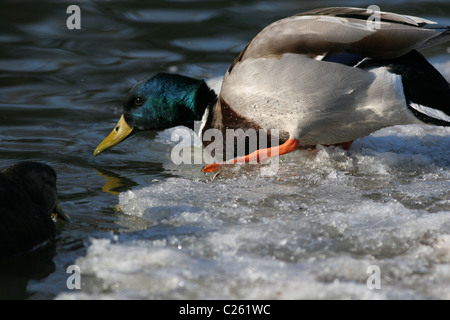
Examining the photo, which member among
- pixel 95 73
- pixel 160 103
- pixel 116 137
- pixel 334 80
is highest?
pixel 334 80

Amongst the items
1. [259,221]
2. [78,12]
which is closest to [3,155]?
[259,221]

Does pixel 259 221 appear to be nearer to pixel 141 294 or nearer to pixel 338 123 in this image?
pixel 141 294

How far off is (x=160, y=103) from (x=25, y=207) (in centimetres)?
199

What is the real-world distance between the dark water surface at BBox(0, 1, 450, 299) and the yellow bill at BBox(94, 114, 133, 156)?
84 millimetres

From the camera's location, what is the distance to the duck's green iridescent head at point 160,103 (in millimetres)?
4938

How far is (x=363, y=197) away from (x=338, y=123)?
0.81 metres

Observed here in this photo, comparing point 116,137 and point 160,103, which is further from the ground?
point 160,103

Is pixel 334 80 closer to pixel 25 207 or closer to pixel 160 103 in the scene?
pixel 160 103

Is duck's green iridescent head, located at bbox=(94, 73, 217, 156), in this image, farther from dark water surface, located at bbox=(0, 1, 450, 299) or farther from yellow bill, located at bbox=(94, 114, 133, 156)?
dark water surface, located at bbox=(0, 1, 450, 299)

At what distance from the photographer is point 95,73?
22.6ft

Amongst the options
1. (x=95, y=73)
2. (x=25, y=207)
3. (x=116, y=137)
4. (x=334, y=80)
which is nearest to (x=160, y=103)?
(x=116, y=137)

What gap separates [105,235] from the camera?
326 cm

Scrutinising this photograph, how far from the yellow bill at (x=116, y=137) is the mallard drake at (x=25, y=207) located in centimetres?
141

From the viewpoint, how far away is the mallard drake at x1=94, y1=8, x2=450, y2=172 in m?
4.17
